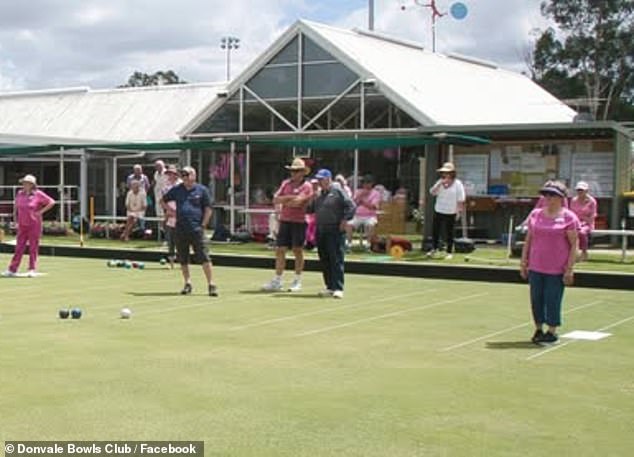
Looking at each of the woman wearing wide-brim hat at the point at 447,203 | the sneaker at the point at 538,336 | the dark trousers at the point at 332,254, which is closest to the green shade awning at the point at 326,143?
the woman wearing wide-brim hat at the point at 447,203

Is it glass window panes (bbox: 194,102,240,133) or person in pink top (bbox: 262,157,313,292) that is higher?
glass window panes (bbox: 194,102,240,133)

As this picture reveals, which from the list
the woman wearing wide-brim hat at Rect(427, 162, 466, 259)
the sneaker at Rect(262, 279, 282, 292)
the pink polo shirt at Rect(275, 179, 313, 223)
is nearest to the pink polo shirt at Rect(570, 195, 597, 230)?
the woman wearing wide-brim hat at Rect(427, 162, 466, 259)

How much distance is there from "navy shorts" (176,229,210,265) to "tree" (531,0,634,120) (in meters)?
40.5

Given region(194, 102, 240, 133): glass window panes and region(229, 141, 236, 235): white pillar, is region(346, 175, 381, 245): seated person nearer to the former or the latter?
region(229, 141, 236, 235): white pillar

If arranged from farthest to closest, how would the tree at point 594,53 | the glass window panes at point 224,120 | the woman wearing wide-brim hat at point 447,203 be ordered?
the tree at point 594,53
the glass window panes at point 224,120
the woman wearing wide-brim hat at point 447,203

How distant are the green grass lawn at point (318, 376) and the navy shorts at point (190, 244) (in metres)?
0.50

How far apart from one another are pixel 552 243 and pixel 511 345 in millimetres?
927

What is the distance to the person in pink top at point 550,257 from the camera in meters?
8.31

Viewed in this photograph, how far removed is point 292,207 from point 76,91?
27.1 m

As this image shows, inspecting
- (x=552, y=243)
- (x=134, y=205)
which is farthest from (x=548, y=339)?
(x=134, y=205)

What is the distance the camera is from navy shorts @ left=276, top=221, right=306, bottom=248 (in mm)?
12461

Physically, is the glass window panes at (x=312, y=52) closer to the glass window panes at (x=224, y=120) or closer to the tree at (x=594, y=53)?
the glass window panes at (x=224, y=120)

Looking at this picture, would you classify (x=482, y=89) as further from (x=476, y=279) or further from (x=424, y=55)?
(x=476, y=279)

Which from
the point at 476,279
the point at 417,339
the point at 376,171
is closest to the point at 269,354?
the point at 417,339
